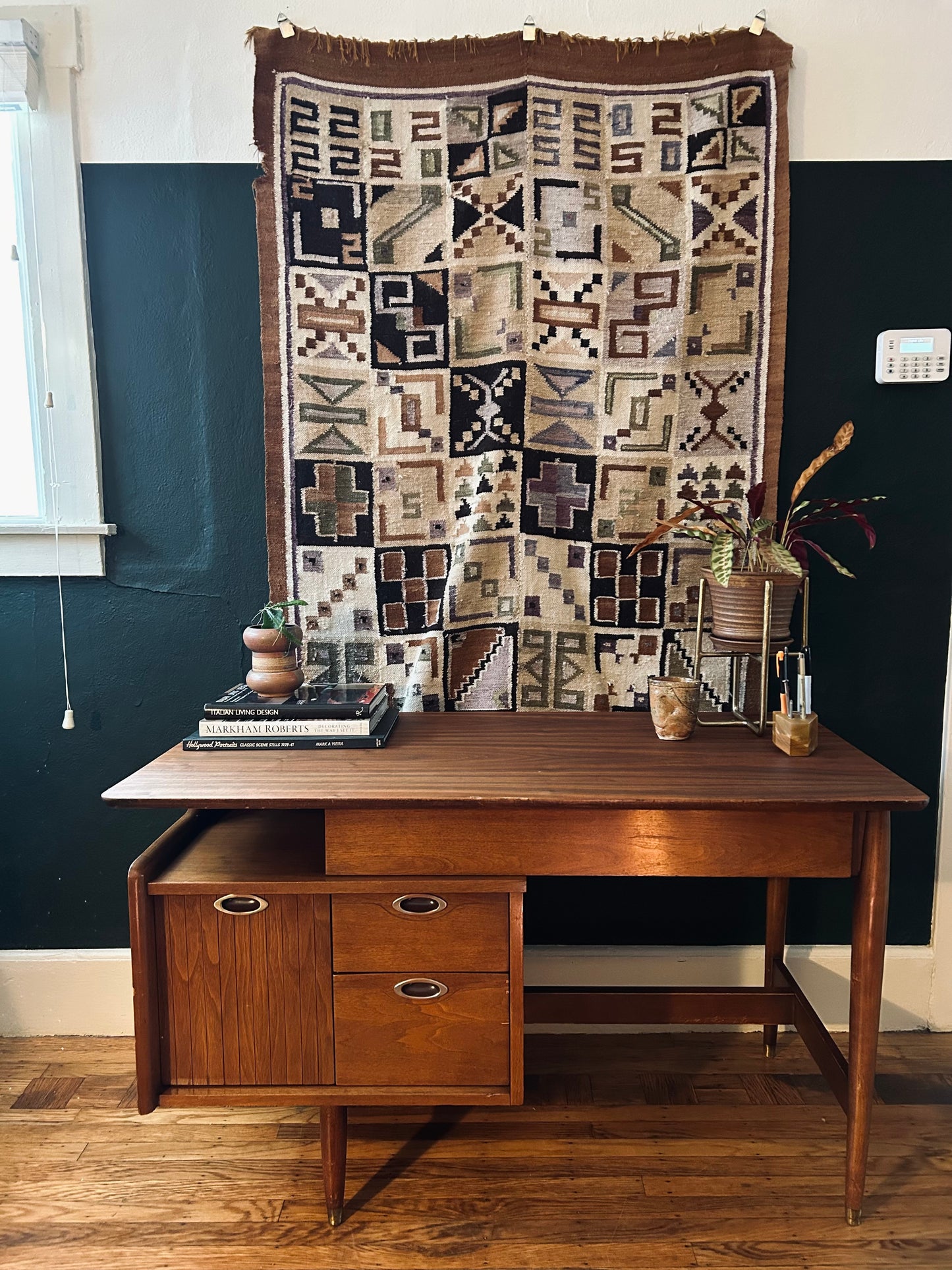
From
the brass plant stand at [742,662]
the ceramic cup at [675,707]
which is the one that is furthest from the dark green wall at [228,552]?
the ceramic cup at [675,707]

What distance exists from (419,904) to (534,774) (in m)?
0.29

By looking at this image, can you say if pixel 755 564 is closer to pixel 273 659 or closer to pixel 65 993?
pixel 273 659

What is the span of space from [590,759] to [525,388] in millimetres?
863

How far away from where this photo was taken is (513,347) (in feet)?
6.48

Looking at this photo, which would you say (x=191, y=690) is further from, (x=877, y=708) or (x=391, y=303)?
(x=877, y=708)

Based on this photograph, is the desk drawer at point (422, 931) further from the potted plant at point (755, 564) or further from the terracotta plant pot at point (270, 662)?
the potted plant at point (755, 564)

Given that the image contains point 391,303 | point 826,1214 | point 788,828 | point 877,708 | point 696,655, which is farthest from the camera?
point 877,708

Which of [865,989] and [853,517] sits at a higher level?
[853,517]

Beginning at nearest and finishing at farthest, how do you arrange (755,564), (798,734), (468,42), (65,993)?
(798,734) → (755,564) → (468,42) → (65,993)

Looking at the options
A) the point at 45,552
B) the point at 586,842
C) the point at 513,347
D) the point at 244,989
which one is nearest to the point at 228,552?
the point at 45,552

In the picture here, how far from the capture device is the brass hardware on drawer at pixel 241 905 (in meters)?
1.46

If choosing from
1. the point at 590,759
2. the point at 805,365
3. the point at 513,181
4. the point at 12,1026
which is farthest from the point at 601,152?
the point at 12,1026

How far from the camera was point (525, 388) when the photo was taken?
199cm

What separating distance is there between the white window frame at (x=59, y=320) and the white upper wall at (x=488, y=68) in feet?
0.18
